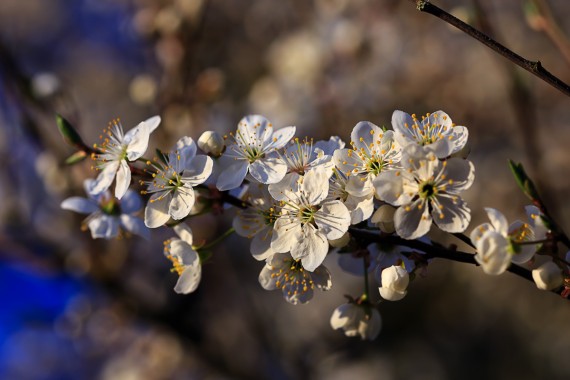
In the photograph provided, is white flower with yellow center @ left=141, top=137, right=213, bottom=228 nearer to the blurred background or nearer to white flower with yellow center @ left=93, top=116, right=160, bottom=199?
white flower with yellow center @ left=93, top=116, right=160, bottom=199

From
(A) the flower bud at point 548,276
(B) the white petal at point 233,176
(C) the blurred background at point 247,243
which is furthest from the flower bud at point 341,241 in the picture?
(C) the blurred background at point 247,243

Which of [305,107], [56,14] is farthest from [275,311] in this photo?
[56,14]

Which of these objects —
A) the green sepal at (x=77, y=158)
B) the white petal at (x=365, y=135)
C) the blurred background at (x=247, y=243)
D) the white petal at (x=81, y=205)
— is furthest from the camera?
the blurred background at (x=247, y=243)

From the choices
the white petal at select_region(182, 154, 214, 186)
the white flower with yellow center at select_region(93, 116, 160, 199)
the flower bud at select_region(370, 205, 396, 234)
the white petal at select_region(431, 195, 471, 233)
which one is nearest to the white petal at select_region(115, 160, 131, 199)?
the white flower with yellow center at select_region(93, 116, 160, 199)

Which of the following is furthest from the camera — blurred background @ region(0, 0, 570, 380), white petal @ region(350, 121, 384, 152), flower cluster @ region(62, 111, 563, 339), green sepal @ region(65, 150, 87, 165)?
blurred background @ region(0, 0, 570, 380)

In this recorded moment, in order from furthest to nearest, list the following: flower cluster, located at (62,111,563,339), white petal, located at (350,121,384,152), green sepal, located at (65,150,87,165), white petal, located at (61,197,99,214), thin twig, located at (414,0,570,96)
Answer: white petal, located at (61,197,99,214)
green sepal, located at (65,150,87,165)
white petal, located at (350,121,384,152)
flower cluster, located at (62,111,563,339)
thin twig, located at (414,0,570,96)

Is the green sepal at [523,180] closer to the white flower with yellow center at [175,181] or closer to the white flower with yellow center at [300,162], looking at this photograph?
the white flower with yellow center at [300,162]

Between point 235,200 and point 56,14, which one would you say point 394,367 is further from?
point 56,14

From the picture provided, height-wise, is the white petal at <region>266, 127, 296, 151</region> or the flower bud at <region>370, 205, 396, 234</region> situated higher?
the white petal at <region>266, 127, 296, 151</region>
